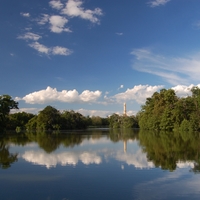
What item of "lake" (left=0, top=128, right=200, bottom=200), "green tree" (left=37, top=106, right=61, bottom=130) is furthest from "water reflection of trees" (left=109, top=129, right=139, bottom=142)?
"green tree" (left=37, top=106, right=61, bottom=130)

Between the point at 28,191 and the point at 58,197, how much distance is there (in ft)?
5.01

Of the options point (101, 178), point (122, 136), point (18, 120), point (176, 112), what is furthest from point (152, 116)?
point (101, 178)

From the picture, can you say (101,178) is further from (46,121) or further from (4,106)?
(46,121)

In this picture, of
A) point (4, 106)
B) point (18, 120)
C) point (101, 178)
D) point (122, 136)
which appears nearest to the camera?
point (101, 178)

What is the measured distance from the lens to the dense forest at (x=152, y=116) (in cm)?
5962

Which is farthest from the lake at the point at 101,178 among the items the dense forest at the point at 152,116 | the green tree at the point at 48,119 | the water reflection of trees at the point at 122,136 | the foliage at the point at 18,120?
the foliage at the point at 18,120

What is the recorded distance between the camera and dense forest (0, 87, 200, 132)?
196ft

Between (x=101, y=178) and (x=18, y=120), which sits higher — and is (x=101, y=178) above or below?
below

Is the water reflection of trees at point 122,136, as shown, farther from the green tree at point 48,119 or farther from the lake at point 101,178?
the green tree at point 48,119

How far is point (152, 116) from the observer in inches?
3012

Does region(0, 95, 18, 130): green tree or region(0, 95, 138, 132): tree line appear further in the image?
region(0, 95, 138, 132): tree line

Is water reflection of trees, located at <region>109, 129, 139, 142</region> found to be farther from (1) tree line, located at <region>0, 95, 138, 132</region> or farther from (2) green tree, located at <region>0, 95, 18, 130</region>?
(1) tree line, located at <region>0, 95, 138, 132</region>

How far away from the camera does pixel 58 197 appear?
8844 mm

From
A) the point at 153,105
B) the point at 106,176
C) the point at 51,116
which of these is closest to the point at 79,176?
the point at 106,176
